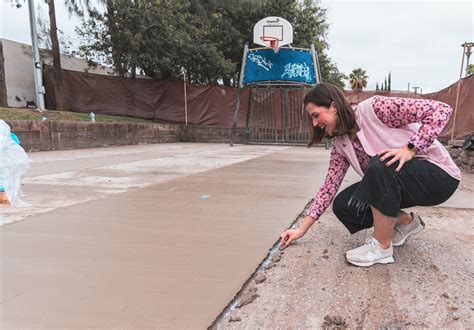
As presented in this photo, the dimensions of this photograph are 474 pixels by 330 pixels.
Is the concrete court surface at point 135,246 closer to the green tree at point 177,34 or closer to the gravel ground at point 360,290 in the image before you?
the gravel ground at point 360,290

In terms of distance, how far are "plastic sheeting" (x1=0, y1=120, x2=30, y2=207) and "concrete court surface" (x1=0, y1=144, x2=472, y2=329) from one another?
0.18m

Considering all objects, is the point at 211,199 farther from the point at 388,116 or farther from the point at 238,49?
the point at 238,49

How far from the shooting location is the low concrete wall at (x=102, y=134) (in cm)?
808

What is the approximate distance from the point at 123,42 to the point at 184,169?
7558mm

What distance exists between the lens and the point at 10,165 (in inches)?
130

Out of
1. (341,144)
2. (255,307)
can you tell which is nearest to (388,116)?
(341,144)

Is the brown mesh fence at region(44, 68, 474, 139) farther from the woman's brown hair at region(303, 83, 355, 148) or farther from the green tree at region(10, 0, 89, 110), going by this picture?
the woman's brown hair at region(303, 83, 355, 148)

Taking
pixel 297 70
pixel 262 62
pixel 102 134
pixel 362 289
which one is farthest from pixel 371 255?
pixel 262 62

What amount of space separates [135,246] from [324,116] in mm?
1400

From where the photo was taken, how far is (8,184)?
3293mm

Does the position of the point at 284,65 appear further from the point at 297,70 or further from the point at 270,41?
the point at 270,41

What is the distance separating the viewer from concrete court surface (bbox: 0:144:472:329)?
161cm

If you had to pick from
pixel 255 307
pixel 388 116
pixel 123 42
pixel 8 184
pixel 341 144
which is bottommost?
pixel 255 307

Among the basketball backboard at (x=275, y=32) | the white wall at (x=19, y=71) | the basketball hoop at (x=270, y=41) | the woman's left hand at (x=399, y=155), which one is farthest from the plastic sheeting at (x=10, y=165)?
the white wall at (x=19, y=71)
